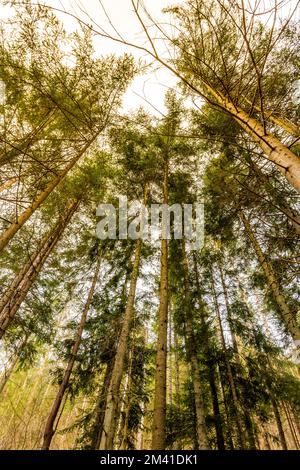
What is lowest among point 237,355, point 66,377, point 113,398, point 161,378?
point 113,398

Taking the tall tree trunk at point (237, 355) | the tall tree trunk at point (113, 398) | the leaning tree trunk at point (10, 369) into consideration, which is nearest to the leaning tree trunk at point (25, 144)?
the leaning tree trunk at point (10, 369)

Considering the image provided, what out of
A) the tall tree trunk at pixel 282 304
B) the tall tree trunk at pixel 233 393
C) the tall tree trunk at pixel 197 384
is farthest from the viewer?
the tall tree trunk at pixel 233 393

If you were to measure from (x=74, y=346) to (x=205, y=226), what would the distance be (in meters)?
5.97

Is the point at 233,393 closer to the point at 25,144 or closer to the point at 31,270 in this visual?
the point at 31,270

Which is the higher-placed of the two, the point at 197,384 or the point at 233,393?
the point at 233,393

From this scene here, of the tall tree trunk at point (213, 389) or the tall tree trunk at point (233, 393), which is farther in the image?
the tall tree trunk at point (213, 389)

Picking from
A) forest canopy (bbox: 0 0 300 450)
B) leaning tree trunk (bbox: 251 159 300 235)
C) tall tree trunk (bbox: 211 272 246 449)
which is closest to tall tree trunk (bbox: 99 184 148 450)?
forest canopy (bbox: 0 0 300 450)

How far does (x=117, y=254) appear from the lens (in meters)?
9.30

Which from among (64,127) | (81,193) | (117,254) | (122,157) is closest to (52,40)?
(64,127)

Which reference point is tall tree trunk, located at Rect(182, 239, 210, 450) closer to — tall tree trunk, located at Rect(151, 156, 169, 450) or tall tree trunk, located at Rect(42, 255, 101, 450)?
tall tree trunk, located at Rect(151, 156, 169, 450)

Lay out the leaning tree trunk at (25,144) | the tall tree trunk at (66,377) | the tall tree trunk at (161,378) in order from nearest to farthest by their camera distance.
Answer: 1. the leaning tree trunk at (25,144)
2. the tall tree trunk at (161,378)
3. the tall tree trunk at (66,377)

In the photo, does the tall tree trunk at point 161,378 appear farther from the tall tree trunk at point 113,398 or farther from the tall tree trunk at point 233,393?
the tall tree trunk at point 233,393

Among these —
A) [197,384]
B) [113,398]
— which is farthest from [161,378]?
[197,384]

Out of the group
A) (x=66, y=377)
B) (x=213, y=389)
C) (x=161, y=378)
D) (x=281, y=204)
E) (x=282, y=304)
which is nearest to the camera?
(x=281, y=204)
